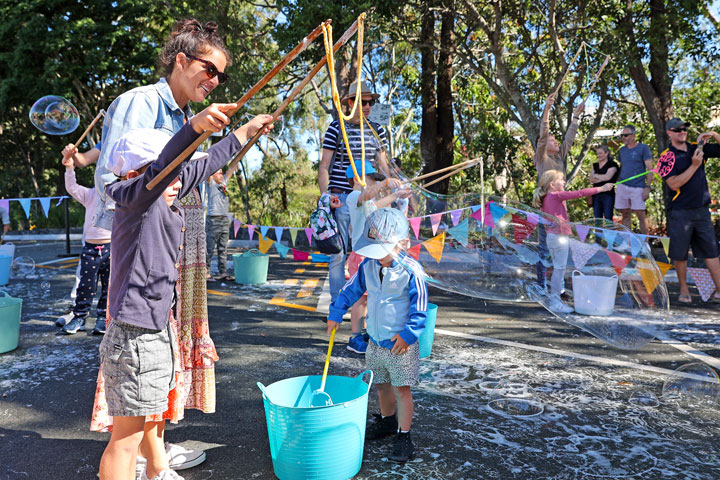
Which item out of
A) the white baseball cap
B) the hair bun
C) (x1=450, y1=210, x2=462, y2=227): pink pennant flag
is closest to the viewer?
the white baseball cap

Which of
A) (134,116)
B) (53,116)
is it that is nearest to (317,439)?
(134,116)

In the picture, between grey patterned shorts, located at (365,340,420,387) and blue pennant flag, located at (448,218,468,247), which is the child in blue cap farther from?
blue pennant flag, located at (448,218,468,247)

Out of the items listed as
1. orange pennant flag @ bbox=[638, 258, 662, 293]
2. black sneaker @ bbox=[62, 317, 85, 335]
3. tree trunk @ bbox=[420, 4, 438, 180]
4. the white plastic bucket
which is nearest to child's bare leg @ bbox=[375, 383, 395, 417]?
the white plastic bucket

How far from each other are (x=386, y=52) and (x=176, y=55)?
17434mm

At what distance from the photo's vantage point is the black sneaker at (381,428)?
2877 mm

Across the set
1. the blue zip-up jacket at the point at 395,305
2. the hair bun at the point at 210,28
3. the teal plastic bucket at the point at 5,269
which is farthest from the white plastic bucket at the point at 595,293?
the teal plastic bucket at the point at 5,269

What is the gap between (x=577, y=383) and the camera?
12.0ft

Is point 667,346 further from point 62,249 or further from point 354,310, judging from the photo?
point 62,249

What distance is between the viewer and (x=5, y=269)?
7602 millimetres

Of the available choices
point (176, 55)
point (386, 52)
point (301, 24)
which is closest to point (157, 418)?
point (176, 55)

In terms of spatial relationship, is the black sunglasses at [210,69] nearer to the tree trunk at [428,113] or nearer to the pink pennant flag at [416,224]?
the pink pennant flag at [416,224]

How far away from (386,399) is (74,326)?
11.2ft

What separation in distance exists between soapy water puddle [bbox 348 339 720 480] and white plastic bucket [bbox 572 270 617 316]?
0.58 metres

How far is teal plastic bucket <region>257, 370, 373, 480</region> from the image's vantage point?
7.36 ft
